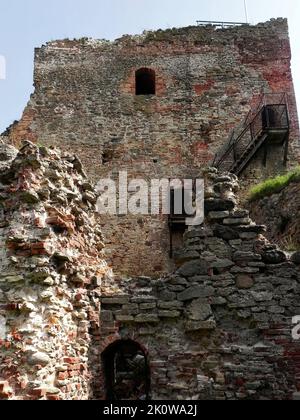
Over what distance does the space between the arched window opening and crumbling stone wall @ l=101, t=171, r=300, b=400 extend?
981 centimetres

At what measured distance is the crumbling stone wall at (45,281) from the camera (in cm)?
454

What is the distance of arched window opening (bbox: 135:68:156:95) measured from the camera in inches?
603

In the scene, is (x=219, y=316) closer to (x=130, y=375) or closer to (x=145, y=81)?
(x=130, y=375)

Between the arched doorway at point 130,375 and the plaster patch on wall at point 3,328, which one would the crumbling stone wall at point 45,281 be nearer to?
the plaster patch on wall at point 3,328

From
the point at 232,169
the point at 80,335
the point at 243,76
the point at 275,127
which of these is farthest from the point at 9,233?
the point at 243,76

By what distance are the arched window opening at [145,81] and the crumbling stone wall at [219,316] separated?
9.81 meters

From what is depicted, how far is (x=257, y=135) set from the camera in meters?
13.6

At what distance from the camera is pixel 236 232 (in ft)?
21.1

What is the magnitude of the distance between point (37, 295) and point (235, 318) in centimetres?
267

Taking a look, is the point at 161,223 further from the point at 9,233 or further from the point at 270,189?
the point at 9,233

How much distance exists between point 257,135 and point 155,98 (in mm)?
3537

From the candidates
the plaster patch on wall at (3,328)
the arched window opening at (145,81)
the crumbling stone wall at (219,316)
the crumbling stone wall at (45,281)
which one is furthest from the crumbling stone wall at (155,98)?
the plaster patch on wall at (3,328)

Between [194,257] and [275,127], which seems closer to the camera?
[194,257]

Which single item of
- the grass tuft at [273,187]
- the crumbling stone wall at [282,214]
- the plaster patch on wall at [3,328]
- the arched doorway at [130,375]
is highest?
the grass tuft at [273,187]
